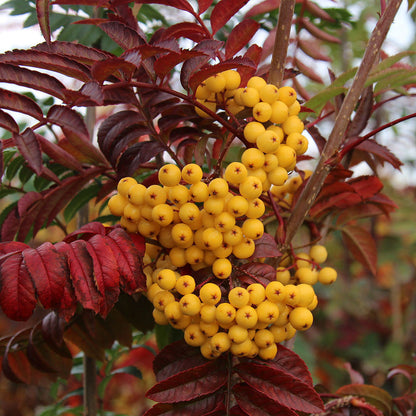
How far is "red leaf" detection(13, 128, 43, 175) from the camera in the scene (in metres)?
0.52

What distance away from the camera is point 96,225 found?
2.03 feet

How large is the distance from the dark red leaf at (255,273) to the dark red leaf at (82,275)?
193mm

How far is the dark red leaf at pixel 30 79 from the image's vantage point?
50 cm

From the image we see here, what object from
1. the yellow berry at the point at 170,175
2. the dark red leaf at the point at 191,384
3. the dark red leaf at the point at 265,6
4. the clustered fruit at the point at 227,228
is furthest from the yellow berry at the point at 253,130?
the dark red leaf at the point at 265,6

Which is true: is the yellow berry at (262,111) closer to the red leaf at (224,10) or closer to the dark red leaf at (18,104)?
the red leaf at (224,10)

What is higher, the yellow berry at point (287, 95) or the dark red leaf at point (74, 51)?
the dark red leaf at point (74, 51)

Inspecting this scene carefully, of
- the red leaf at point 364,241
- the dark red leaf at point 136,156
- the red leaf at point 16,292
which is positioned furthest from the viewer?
the red leaf at point 364,241

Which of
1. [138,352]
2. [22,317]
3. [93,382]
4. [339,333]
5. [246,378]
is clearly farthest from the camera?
[339,333]

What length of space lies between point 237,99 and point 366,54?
202 millimetres

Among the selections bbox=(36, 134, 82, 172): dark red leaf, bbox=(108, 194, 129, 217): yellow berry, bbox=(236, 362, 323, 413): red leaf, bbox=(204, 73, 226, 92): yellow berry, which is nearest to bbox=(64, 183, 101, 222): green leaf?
bbox=(36, 134, 82, 172): dark red leaf

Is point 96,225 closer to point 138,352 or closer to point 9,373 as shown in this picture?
point 9,373

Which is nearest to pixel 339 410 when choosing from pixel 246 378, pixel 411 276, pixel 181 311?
pixel 246 378


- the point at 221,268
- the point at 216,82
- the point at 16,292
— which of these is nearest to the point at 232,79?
the point at 216,82

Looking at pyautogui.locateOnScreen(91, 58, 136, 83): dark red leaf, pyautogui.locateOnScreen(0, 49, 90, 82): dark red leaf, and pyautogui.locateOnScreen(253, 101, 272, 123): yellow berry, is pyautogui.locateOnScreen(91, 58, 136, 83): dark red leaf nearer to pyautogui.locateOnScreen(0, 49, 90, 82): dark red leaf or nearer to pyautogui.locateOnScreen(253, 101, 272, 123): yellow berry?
pyautogui.locateOnScreen(0, 49, 90, 82): dark red leaf
